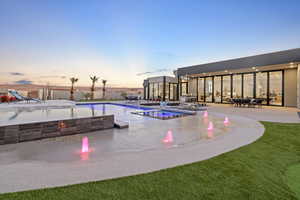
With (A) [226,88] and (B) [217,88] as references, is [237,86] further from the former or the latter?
(B) [217,88]

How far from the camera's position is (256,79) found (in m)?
13.4

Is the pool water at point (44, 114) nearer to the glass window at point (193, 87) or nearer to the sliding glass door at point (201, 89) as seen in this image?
the sliding glass door at point (201, 89)

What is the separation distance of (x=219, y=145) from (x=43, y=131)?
14.7ft

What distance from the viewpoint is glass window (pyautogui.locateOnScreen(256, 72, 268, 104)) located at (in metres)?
13.0

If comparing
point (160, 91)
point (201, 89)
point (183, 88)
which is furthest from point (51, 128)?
point (183, 88)

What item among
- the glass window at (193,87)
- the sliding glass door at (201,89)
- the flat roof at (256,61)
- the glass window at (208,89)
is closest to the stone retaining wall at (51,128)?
the flat roof at (256,61)

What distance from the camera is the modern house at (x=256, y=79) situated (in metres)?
10.6

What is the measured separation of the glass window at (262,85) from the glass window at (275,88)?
354mm

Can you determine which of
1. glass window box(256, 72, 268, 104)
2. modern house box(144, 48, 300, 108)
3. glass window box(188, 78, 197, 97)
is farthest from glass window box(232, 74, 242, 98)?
glass window box(188, 78, 197, 97)

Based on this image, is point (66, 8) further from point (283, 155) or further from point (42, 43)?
point (283, 155)

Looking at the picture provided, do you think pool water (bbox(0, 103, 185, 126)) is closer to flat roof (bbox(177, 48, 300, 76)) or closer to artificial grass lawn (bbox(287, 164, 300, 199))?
artificial grass lawn (bbox(287, 164, 300, 199))

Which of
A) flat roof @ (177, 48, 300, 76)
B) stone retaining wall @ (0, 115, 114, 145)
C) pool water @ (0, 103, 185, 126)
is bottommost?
stone retaining wall @ (0, 115, 114, 145)

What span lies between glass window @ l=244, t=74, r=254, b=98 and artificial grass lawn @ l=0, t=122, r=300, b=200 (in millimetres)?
13150

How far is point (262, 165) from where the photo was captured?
7.94 ft
